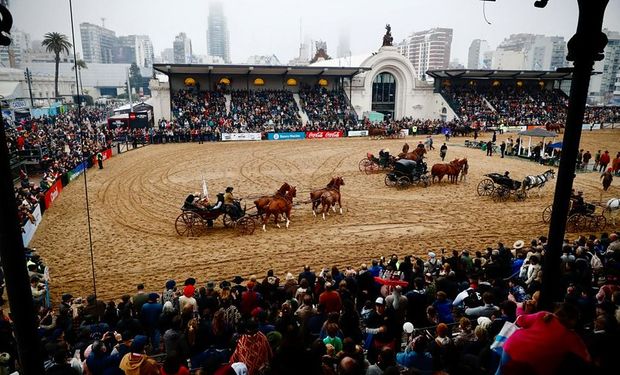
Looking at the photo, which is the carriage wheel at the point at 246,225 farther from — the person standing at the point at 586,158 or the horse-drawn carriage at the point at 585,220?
the person standing at the point at 586,158

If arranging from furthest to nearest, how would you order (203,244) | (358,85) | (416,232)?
(358,85) → (416,232) → (203,244)

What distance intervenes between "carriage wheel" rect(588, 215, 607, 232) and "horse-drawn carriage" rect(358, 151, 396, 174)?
9.02m

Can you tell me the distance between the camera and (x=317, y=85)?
1826 inches

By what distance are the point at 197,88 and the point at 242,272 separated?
35.9 metres

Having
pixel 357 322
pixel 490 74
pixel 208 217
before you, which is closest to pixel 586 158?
pixel 208 217

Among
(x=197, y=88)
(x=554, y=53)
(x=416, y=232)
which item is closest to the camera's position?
(x=416, y=232)

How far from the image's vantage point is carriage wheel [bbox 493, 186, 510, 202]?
1645cm

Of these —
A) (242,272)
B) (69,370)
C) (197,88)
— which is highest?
(197,88)

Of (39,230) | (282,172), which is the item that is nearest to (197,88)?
(282,172)

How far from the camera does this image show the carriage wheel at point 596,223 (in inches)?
507

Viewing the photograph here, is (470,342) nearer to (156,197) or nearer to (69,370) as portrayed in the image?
(69,370)

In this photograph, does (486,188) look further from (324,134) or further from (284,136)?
(284,136)

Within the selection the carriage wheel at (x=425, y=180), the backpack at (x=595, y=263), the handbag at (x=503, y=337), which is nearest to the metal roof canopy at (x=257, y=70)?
the carriage wheel at (x=425, y=180)

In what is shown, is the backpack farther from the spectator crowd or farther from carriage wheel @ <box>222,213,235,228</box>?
carriage wheel @ <box>222,213,235,228</box>
